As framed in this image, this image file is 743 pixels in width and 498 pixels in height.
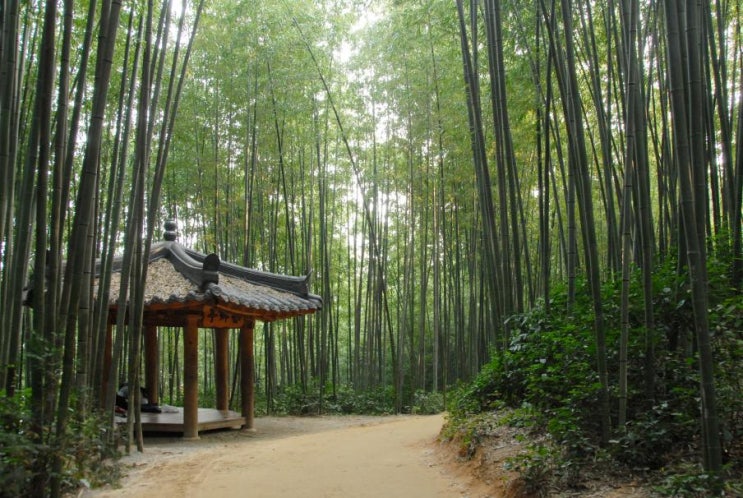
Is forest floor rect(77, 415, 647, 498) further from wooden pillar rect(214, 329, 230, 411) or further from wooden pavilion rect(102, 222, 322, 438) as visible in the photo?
wooden pillar rect(214, 329, 230, 411)

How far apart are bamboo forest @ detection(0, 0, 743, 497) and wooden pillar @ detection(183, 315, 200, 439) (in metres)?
0.78

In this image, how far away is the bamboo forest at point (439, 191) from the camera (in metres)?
2.69

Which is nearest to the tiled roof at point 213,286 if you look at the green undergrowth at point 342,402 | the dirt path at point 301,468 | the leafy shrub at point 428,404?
the dirt path at point 301,468

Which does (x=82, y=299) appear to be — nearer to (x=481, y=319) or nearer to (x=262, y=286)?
(x=262, y=286)

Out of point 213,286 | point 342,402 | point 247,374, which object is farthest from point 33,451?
point 342,402

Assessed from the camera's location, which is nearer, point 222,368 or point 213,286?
point 213,286

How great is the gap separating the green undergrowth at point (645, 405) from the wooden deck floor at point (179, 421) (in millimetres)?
3607

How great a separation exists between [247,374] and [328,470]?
337 cm

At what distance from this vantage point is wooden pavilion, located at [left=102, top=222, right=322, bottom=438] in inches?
236

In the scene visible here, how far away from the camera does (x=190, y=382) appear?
621 cm

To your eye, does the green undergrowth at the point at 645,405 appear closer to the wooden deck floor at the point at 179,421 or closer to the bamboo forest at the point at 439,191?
the bamboo forest at the point at 439,191

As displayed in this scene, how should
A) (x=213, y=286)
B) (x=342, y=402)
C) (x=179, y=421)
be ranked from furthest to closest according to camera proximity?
(x=342, y=402) < (x=179, y=421) < (x=213, y=286)

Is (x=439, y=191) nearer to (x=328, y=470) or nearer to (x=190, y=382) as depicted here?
(x=190, y=382)

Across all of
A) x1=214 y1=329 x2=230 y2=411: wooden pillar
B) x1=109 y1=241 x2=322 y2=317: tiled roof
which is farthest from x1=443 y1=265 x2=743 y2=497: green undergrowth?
x1=214 y1=329 x2=230 y2=411: wooden pillar
